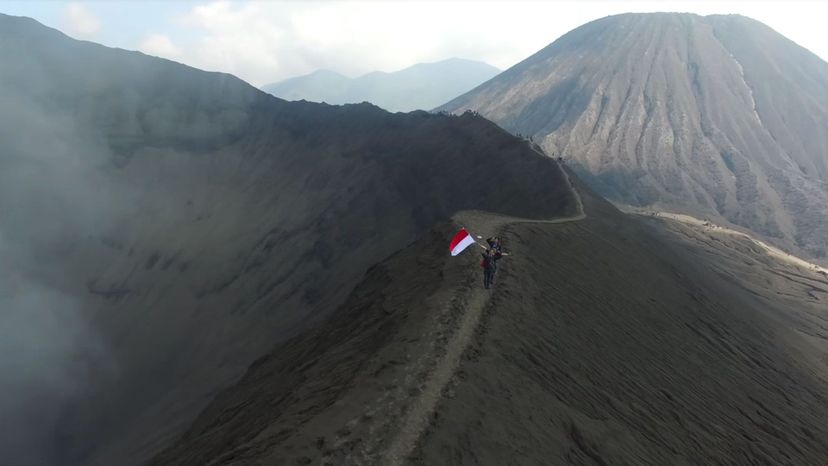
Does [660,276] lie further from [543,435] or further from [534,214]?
[543,435]

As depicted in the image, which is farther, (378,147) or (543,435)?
(378,147)

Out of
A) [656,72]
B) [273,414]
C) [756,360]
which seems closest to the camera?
[273,414]

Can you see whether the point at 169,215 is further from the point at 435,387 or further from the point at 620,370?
the point at 435,387

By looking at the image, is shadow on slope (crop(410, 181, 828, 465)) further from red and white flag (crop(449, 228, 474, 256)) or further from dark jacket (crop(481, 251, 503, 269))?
red and white flag (crop(449, 228, 474, 256))

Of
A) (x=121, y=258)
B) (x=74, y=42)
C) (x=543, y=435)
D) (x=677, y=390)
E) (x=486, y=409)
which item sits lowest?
(x=677, y=390)

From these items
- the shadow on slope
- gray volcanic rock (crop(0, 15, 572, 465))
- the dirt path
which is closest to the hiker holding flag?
the dirt path

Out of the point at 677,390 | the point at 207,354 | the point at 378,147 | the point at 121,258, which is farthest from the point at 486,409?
the point at 121,258

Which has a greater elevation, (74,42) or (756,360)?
(74,42)
